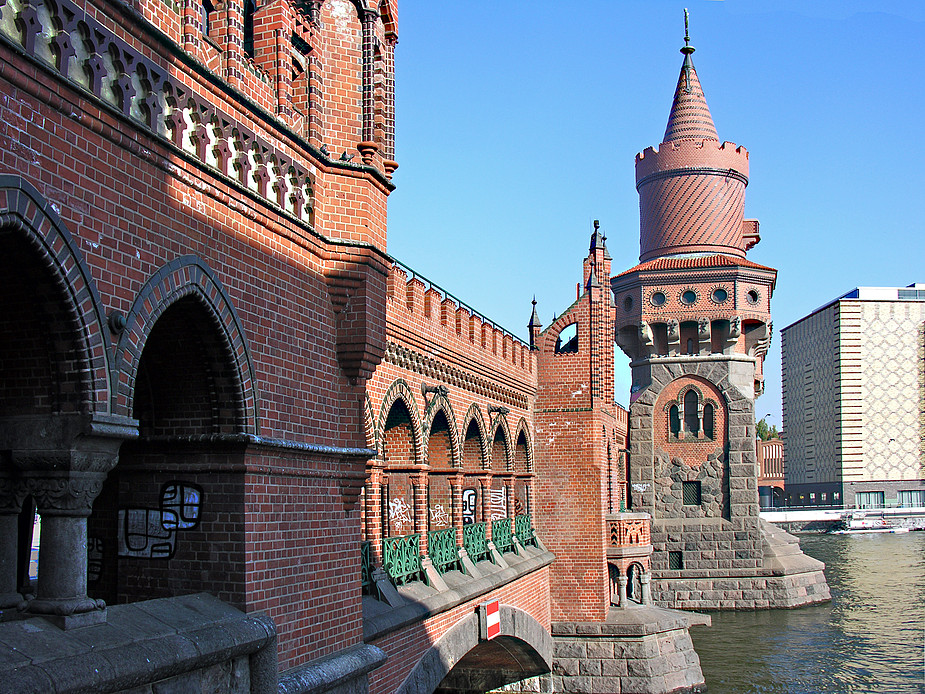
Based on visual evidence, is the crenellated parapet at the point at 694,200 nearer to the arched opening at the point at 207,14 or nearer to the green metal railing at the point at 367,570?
the green metal railing at the point at 367,570

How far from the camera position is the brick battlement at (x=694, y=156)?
38.6 metres

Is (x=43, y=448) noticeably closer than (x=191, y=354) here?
Yes

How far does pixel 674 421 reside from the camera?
37188 millimetres

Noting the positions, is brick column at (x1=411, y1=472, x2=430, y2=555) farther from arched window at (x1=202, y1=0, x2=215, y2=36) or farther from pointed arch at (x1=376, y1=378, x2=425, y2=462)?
arched window at (x1=202, y1=0, x2=215, y2=36)

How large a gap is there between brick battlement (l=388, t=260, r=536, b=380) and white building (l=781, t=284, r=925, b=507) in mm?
76239

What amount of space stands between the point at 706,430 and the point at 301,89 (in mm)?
30012

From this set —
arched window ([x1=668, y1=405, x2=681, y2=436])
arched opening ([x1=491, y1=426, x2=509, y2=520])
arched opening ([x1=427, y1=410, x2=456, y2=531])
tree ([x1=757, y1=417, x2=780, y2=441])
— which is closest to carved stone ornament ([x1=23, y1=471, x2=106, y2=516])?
arched opening ([x1=427, y1=410, x2=456, y2=531])

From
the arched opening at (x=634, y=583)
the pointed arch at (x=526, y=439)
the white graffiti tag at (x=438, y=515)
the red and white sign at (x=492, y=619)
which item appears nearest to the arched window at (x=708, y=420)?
the arched opening at (x=634, y=583)

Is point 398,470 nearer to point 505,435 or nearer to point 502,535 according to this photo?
point 502,535

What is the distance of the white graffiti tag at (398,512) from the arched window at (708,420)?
24125mm

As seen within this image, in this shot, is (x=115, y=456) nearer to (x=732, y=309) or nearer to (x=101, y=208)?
(x=101, y=208)

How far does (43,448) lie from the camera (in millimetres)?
6055

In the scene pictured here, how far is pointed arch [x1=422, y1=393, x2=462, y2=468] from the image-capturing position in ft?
50.3

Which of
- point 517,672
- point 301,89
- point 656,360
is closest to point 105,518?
point 301,89
